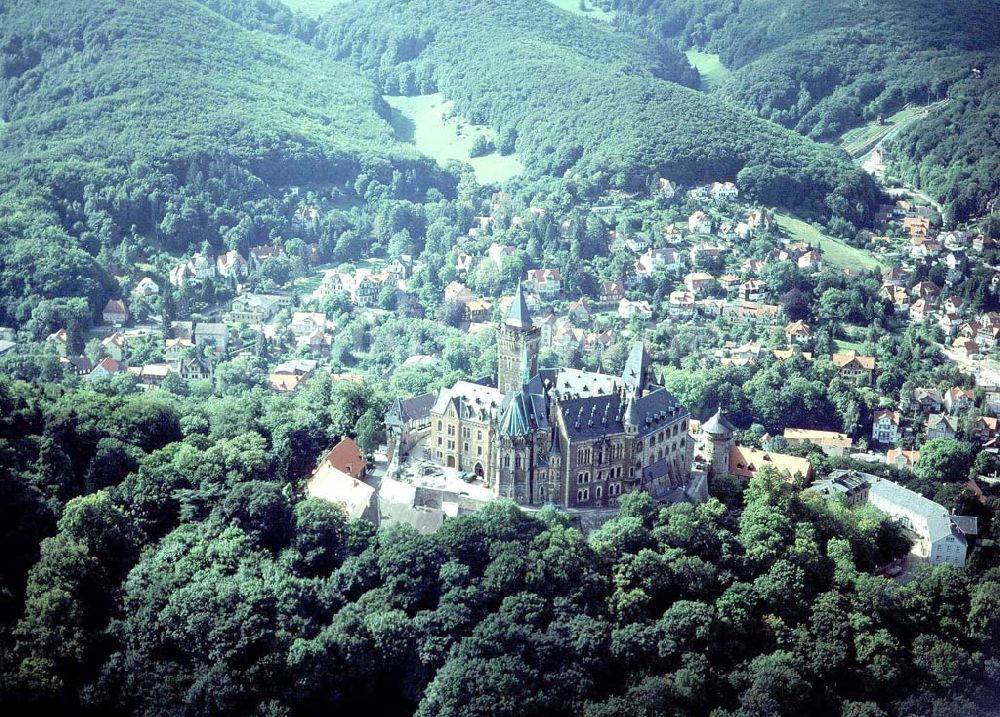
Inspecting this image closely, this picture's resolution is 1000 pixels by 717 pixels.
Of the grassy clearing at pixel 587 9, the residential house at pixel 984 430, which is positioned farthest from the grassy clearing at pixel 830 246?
the grassy clearing at pixel 587 9

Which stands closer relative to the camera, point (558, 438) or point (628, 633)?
point (628, 633)

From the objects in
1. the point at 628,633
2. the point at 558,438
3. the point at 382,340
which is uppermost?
the point at 558,438

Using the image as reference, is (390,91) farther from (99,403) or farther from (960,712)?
(960,712)

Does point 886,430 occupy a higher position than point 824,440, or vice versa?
point 824,440

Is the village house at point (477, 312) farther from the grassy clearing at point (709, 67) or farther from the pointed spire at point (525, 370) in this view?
the grassy clearing at point (709, 67)

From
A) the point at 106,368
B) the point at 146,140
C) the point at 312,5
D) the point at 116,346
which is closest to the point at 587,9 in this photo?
the point at 312,5

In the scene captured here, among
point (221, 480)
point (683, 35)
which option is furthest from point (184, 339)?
point (683, 35)

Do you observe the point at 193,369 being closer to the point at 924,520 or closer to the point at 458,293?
the point at 458,293
